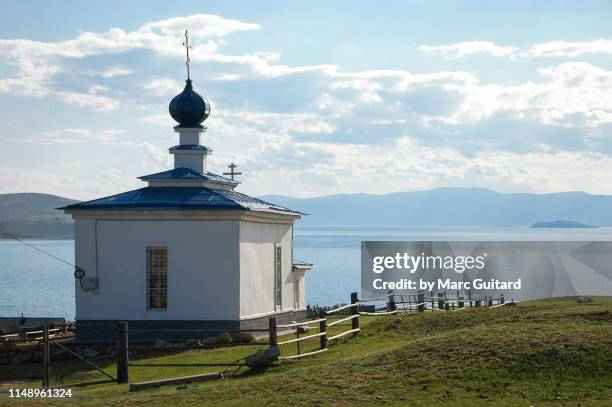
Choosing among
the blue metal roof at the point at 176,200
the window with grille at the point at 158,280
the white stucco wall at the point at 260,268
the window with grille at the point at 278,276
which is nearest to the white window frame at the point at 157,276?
the window with grille at the point at 158,280

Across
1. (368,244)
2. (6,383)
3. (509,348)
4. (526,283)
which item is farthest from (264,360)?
(526,283)

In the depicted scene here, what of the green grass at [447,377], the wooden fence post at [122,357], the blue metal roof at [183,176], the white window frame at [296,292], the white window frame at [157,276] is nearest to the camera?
the green grass at [447,377]

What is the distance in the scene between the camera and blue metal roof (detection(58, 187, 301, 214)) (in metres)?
30.5

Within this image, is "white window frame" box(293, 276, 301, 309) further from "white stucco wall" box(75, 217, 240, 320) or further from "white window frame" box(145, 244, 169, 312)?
"white window frame" box(145, 244, 169, 312)

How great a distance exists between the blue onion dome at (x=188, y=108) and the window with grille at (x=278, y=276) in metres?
5.01

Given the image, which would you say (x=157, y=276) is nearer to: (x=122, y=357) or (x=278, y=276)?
(x=278, y=276)

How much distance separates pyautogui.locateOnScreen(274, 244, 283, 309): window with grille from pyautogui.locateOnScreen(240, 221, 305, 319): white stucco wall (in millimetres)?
220

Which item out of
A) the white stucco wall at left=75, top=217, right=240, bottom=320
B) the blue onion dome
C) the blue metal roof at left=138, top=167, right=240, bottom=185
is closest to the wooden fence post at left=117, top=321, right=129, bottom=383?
the white stucco wall at left=75, top=217, right=240, bottom=320

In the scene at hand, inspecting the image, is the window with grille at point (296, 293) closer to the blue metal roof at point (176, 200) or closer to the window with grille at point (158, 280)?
the blue metal roof at point (176, 200)

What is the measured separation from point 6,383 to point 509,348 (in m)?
12.5

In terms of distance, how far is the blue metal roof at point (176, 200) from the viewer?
100ft

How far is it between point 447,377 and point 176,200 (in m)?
13.7

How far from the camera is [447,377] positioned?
19500mm

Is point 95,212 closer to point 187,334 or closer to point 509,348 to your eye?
point 187,334
